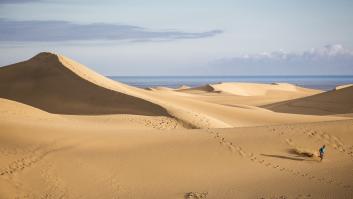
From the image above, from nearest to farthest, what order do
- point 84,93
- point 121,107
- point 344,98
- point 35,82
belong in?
1. point 121,107
2. point 84,93
3. point 35,82
4. point 344,98

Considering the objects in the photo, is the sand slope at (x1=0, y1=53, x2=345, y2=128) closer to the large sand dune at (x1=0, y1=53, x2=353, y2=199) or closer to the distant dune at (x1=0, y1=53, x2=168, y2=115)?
the distant dune at (x1=0, y1=53, x2=168, y2=115)

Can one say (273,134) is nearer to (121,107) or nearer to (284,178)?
(284,178)

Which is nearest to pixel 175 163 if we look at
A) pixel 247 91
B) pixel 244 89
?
pixel 247 91

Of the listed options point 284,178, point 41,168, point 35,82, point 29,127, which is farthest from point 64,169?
point 35,82

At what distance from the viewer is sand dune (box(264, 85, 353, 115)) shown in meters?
33.4

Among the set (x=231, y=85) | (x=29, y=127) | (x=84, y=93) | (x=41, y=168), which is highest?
(x=231, y=85)

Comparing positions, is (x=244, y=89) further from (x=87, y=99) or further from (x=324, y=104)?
(x=87, y=99)

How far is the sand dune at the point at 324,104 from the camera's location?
33.4 metres

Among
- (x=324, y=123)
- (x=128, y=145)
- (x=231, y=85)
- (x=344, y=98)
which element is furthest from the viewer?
(x=231, y=85)

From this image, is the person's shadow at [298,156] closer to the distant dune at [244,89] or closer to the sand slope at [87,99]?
the sand slope at [87,99]

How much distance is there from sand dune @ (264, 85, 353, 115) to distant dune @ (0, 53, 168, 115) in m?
16.5

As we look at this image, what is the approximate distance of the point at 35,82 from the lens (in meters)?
25.2

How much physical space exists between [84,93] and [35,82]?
381 centimetres

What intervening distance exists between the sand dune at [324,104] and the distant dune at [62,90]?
16.5 metres
